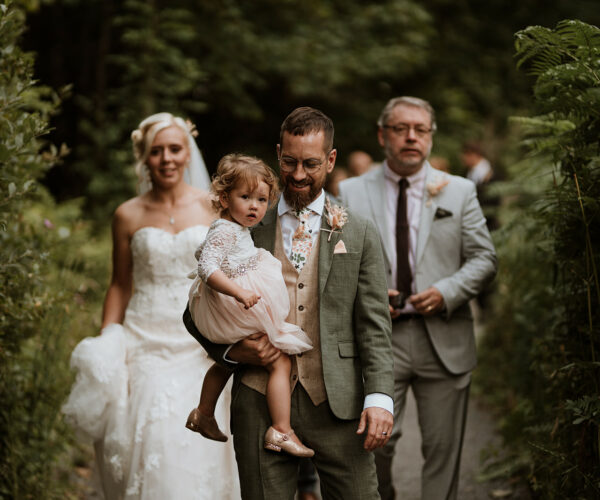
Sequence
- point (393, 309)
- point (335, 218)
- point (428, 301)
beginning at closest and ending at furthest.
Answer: point (335, 218)
point (428, 301)
point (393, 309)

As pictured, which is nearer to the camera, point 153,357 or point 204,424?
point 204,424

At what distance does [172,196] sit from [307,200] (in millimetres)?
1997

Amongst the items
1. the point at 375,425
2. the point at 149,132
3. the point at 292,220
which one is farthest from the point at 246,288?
the point at 149,132

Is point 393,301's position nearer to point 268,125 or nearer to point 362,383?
point 362,383

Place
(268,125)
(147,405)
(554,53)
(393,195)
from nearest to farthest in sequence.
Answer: (554,53) → (147,405) → (393,195) → (268,125)

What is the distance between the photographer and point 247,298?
2918 millimetres

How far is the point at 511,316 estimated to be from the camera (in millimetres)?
8461

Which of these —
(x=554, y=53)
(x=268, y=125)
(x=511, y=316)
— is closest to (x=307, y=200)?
(x=554, y=53)

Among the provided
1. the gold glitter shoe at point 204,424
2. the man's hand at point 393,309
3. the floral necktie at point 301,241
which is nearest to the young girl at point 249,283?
the floral necktie at point 301,241

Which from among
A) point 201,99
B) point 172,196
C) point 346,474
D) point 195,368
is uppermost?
point 201,99

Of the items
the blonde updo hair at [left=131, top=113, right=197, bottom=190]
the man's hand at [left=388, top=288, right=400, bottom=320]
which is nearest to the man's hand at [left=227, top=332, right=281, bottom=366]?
the man's hand at [left=388, top=288, right=400, bottom=320]

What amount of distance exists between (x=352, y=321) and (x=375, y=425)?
1.49 ft

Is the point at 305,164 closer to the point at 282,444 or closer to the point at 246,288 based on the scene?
the point at 246,288

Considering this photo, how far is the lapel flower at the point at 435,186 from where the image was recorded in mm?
4730
